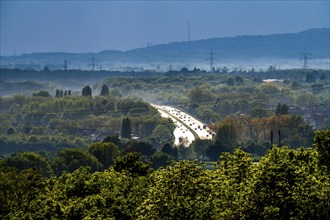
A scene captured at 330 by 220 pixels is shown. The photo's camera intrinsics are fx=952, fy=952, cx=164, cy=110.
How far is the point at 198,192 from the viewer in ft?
211

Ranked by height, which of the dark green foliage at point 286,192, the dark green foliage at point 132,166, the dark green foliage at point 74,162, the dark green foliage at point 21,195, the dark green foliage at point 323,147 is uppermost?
the dark green foliage at point 323,147

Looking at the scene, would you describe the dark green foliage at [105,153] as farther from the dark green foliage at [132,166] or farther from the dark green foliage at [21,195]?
the dark green foliage at [21,195]

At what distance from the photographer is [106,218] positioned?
63625 mm

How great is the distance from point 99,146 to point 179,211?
101 metres

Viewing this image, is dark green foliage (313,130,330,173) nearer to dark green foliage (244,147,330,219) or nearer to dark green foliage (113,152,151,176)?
dark green foliage (244,147,330,219)

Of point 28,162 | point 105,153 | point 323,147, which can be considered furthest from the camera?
point 105,153

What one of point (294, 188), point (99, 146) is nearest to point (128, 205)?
point (294, 188)

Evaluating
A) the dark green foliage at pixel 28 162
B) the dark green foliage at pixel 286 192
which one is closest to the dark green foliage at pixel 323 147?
the dark green foliage at pixel 286 192

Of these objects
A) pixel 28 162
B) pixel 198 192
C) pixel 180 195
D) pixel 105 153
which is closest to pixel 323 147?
pixel 198 192

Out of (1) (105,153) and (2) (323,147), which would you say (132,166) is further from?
(1) (105,153)

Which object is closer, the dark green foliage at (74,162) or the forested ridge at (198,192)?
the forested ridge at (198,192)

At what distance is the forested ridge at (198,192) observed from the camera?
58969 millimetres

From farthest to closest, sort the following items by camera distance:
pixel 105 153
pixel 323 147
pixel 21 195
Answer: pixel 105 153, pixel 21 195, pixel 323 147

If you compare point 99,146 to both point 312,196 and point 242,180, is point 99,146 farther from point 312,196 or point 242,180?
point 312,196
